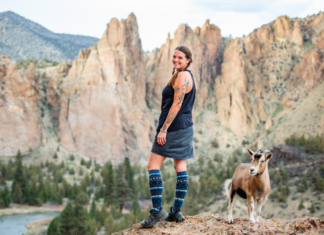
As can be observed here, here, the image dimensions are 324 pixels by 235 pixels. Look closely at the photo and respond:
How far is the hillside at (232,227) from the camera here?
4395 millimetres

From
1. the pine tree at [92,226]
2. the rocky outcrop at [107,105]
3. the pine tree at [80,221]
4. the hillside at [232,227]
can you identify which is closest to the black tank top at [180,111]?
the hillside at [232,227]

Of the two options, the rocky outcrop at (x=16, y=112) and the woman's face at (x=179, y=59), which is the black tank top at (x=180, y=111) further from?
the rocky outcrop at (x=16, y=112)

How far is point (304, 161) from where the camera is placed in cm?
3694

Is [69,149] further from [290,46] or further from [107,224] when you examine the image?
[290,46]

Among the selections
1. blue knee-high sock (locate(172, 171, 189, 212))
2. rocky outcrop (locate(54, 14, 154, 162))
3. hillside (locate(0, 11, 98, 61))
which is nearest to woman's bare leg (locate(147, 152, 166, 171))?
blue knee-high sock (locate(172, 171, 189, 212))

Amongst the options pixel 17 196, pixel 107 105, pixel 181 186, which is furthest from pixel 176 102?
pixel 107 105

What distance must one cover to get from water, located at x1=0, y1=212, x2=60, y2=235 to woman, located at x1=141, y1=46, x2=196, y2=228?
26920 mm

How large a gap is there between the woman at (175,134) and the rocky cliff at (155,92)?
50.2 m

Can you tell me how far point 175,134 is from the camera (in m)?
5.16

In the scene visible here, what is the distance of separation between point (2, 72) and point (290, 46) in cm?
6460

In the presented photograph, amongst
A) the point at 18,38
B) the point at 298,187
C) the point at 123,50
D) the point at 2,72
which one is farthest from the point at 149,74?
the point at 298,187

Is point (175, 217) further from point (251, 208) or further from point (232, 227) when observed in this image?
point (251, 208)

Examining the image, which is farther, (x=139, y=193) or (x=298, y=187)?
(x=139, y=193)

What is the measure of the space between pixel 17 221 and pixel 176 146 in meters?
30.8
